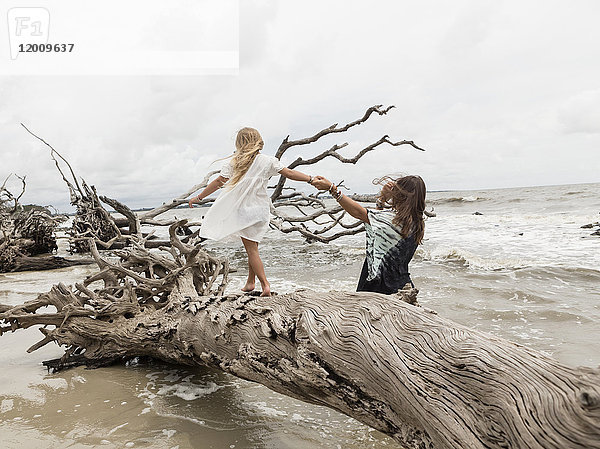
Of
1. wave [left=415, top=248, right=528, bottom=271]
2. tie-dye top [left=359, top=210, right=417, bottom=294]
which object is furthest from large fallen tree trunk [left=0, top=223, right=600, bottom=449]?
wave [left=415, top=248, right=528, bottom=271]

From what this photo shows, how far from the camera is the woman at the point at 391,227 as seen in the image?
2812 millimetres

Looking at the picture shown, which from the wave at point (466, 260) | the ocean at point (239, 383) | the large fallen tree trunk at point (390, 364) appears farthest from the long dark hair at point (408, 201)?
the wave at point (466, 260)

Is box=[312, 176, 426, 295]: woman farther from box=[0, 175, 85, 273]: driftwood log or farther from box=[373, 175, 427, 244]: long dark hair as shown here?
box=[0, 175, 85, 273]: driftwood log

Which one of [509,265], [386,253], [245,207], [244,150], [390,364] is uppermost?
[244,150]

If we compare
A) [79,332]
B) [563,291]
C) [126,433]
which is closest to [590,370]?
[126,433]

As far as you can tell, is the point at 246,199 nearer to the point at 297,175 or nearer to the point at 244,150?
the point at 244,150

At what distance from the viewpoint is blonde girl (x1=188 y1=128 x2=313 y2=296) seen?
404 cm

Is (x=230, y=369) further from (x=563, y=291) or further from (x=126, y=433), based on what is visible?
(x=563, y=291)

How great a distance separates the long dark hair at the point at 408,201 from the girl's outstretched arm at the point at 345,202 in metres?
0.23

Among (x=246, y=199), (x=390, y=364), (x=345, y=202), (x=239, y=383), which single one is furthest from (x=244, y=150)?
(x=390, y=364)

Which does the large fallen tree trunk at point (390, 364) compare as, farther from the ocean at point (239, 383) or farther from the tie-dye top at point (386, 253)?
the tie-dye top at point (386, 253)

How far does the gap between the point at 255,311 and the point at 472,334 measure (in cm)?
146

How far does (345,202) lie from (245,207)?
1485mm

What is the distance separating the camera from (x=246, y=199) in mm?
4082
